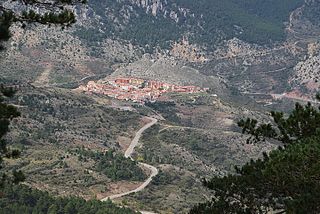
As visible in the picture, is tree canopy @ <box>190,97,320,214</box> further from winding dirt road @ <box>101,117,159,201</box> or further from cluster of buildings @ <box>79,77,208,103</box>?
cluster of buildings @ <box>79,77,208,103</box>

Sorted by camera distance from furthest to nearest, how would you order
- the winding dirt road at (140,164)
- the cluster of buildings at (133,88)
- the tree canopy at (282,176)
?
the cluster of buildings at (133,88) → the winding dirt road at (140,164) → the tree canopy at (282,176)

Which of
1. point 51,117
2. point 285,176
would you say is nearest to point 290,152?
point 285,176

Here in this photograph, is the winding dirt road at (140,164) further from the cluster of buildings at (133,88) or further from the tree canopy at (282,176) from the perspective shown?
the tree canopy at (282,176)

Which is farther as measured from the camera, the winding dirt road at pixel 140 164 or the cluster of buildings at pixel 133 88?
the cluster of buildings at pixel 133 88

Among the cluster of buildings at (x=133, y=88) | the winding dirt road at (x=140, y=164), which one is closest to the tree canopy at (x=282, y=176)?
the winding dirt road at (x=140, y=164)

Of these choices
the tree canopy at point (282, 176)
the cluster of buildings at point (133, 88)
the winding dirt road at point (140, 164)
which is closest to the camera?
the tree canopy at point (282, 176)

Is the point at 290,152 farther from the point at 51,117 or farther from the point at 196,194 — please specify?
the point at 51,117

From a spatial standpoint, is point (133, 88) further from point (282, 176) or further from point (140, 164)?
point (282, 176)

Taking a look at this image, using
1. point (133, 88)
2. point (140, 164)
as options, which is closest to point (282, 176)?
point (140, 164)

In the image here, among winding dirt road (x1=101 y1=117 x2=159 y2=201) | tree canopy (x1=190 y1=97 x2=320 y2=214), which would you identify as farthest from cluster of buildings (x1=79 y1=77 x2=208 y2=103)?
tree canopy (x1=190 y1=97 x2=320 y2=214)
